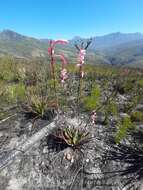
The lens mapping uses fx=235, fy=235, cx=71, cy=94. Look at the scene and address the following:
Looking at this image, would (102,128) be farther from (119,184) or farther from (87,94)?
(87,94)

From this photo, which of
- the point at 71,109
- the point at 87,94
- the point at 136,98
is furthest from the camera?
the point at 87,94

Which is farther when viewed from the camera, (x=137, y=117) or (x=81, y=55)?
(x=137, y=117)

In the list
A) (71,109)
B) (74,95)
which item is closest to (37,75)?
(74,95)

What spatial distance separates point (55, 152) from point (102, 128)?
1394 millimetres

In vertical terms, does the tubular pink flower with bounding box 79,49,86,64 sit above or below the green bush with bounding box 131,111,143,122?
above

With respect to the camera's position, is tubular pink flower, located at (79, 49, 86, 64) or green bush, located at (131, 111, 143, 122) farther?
green bush, located at (131, 111, 143, 122)

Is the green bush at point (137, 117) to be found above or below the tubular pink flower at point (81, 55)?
below

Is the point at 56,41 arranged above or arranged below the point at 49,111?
above

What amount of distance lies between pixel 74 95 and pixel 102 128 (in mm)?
2853

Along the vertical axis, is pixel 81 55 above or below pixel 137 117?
above

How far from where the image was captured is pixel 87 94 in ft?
28.1

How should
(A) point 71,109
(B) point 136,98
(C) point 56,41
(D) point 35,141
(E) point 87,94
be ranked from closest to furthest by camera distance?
(C) point 56,41
(D) point 35,141
(A) point 71,109
(B) point 136,98
(E) point 87,94

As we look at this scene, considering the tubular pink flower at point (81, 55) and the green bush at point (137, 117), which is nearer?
the tubular pink flower at point (81, 55)

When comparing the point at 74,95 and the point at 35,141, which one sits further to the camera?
the point at 74,95
